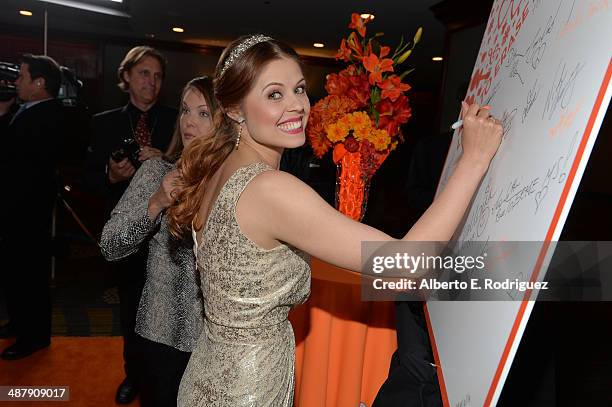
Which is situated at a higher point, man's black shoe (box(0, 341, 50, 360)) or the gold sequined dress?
the gold sequined dress

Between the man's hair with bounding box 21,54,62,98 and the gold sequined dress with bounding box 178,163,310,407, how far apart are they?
94.3 inches

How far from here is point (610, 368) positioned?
11.4ft

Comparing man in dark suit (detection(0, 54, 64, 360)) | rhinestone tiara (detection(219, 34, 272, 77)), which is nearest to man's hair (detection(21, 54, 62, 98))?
man in dark suit (detection(0, 54, 64, 360))

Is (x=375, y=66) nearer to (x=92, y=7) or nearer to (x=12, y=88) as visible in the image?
(x=12, y=88)

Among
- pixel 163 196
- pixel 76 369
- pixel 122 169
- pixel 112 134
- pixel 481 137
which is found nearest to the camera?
pixel 481 137

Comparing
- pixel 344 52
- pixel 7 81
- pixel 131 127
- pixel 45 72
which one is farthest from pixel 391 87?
pixel 7 81

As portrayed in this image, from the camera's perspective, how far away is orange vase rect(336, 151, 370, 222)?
189 centimetres

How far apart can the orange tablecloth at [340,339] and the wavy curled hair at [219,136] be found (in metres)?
0.58

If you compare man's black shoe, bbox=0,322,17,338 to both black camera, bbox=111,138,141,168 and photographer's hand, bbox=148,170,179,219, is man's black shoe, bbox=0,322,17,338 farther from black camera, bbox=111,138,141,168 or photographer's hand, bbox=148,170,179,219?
photographer's hand, bbox=148,170,179,219

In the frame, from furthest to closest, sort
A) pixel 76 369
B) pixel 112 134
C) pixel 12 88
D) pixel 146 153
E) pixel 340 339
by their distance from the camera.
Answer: pixel 12 88 < pixel 76 369 < pixel 112 134 < pixel 146 153 < pixel 340 339

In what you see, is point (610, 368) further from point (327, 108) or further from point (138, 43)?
point (138, 43)

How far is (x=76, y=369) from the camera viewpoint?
117 inches

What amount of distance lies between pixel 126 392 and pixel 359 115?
1844 mm

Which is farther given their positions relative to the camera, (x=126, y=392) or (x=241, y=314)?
(x=126, y=392)
